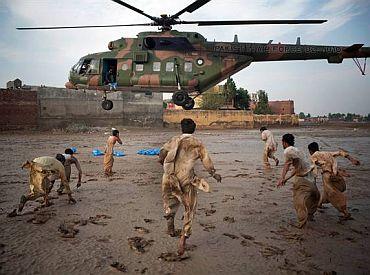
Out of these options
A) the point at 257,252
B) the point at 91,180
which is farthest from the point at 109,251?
→ the point at 91,180

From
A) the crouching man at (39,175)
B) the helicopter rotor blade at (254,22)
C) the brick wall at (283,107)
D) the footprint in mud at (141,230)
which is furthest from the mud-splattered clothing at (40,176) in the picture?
the brick wall at (283,107)

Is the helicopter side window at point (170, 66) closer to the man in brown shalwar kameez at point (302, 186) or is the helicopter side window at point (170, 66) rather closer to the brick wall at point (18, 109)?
the man in brown shalwar kameez at point (302, 186)

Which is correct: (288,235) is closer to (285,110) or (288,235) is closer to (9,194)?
(9,194)

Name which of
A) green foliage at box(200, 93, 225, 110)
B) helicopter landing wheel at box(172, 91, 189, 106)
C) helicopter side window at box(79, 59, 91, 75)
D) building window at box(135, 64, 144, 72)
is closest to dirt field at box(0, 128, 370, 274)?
helicopter landing wheel at box(172, 91, 189, 106)

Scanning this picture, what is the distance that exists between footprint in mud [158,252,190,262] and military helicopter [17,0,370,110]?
8863 mm

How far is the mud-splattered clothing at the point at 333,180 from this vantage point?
4652mm

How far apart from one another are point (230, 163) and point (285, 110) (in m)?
52.7

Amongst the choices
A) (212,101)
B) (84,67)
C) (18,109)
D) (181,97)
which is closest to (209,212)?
(181,97)

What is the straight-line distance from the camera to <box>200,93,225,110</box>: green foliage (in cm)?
4525

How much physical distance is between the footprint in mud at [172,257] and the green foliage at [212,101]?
138ft

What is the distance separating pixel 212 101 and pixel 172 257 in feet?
142

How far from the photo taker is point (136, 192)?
21.4 ft

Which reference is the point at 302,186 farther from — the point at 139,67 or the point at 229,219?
the point at 139,67

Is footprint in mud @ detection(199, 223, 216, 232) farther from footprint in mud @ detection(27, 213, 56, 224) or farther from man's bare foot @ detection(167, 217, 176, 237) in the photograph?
footprint in mud @ detection(27, 213, 56, 224)
